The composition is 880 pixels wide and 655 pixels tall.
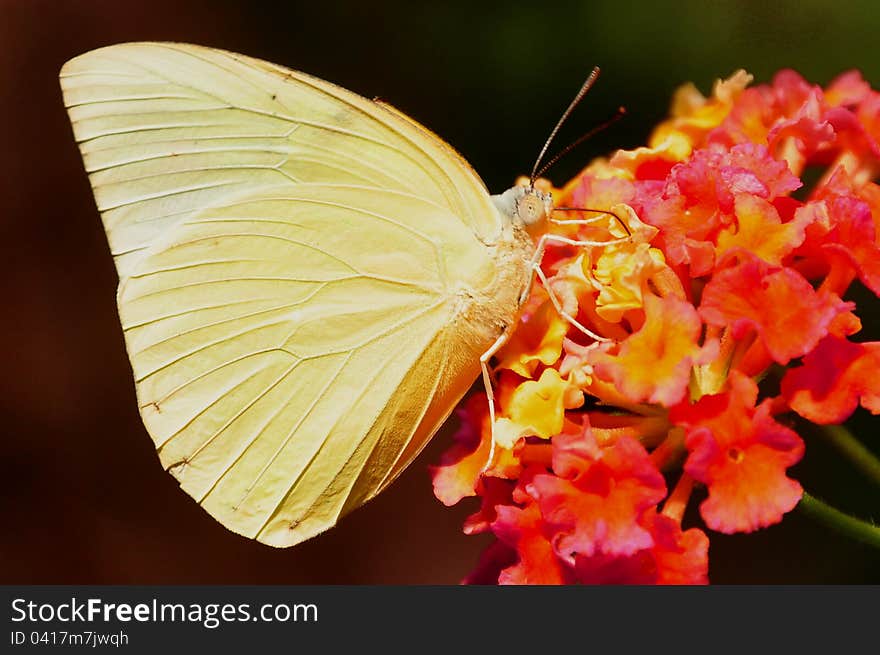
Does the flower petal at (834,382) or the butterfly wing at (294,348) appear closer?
the flower petal at (834,382)

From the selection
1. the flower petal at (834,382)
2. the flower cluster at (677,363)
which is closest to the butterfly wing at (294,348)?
the flower cluster at (677,363)

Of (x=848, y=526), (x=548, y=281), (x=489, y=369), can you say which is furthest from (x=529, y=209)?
(x=848, y=526)

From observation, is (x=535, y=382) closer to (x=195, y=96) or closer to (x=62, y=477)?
(x=195, y=96)

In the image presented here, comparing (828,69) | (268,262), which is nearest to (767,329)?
(268,262)

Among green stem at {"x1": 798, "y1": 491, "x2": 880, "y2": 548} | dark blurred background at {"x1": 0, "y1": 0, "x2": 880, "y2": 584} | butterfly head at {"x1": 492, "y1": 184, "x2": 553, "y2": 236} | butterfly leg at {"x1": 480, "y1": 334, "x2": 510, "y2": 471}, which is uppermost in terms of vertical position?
butterfly head at {"x1": 492, "y1": 184, "x2": 553, "y2": 236}

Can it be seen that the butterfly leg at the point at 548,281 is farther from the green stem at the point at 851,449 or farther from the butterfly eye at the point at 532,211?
the green stem at the point at 851,449

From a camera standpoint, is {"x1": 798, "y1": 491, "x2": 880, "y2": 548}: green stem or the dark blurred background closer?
{"x1": 798, "y1": 491, "x2": 880, "y2": 548}: green stem

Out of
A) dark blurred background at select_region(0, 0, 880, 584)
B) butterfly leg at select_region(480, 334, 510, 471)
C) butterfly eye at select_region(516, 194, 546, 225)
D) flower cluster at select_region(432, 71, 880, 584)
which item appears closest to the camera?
flower cluster at select_region(432, 71, 880, 584)

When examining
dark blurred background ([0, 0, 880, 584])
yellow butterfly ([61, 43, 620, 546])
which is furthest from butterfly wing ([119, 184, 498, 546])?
dark blurred background ([0, 0, 880, 584])

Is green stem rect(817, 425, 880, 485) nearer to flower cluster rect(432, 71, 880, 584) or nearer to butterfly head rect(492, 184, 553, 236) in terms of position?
flower cluster rect(432, 71, 880, 584)
